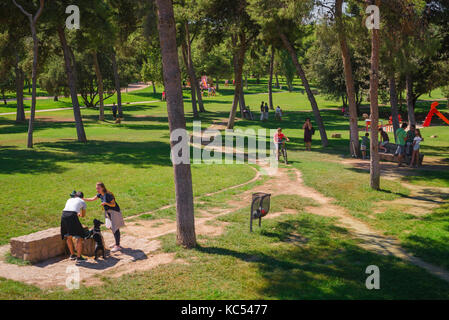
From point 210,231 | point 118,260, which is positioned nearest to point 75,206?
point 118,260

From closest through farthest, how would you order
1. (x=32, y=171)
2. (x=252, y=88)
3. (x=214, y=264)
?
(x=214, y=264) < (x=32, y=171) < (x=252, y=88)

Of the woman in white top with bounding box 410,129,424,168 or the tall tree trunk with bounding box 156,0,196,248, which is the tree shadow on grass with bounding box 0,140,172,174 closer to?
the tall tree trunk with bounding box 156,0,196,248

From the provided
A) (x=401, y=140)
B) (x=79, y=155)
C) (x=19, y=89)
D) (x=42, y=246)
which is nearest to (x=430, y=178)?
(x=401, y=140)

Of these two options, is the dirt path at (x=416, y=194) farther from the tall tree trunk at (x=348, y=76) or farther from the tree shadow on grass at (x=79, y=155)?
the tree shadow on grass at (x=79, y=155)

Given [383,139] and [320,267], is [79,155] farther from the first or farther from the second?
[383,139]

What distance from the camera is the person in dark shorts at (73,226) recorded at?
9422mm

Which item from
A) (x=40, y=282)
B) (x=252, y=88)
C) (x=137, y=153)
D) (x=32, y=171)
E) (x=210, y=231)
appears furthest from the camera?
(x=252, y=88)

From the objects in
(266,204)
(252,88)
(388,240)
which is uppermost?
(252,88)

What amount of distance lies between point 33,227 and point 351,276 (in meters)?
8.53

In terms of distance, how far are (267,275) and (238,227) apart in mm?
3426

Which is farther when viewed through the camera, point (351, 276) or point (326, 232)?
point (326, 232)

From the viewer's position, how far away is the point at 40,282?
834 cm

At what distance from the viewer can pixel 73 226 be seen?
941cm
